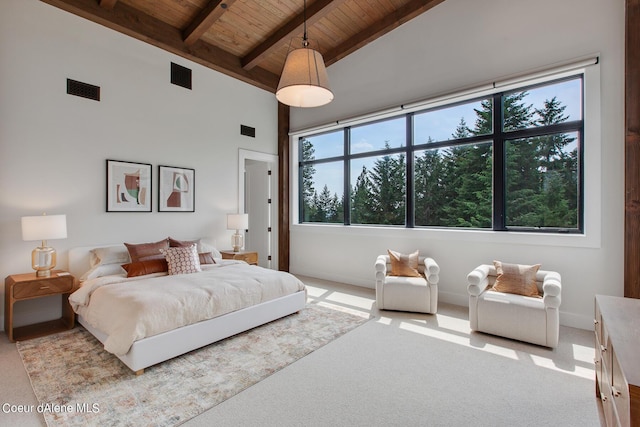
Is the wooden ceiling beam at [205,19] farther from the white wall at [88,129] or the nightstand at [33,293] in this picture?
the nightstand at [33,293]

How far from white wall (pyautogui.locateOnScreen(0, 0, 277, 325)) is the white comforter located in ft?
3.52

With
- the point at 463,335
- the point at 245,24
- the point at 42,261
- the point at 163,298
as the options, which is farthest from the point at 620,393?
the point at 245,24

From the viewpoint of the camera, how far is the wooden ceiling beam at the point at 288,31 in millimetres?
4152

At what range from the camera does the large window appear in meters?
3.64

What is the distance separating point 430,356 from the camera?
2.79 m

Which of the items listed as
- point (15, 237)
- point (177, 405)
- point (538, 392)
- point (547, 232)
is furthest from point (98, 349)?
point (547, 232)

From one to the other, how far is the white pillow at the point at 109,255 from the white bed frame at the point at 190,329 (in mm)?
117

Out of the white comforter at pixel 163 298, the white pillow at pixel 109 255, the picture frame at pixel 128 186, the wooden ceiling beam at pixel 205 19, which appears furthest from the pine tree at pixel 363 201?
the white pillow at pixel 109 255

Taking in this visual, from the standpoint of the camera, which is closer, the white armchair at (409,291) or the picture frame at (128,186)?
the white armchair at (409,291)

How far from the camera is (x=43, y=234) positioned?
3.19 meters

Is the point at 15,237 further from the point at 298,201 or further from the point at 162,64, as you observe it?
the point at 298,201

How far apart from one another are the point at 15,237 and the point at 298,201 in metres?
4.28

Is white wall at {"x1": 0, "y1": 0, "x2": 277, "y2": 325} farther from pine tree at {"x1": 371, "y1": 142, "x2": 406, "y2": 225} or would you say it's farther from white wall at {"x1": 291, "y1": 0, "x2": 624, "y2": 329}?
pine tree at {"x1": 371, "y1": 142, "x2": 406, "y2": 225}

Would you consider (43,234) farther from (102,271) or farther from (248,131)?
(248,131)
